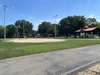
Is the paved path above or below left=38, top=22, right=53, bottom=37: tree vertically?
below

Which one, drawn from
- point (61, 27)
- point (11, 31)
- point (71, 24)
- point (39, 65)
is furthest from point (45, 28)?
point (39, 65)

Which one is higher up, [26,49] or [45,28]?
[45,28]

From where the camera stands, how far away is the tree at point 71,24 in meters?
128

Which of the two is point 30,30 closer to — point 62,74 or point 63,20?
point 63,20

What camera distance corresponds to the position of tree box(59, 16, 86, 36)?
128 m

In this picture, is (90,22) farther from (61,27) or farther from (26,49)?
(26,49)

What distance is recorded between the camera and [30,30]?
168 metres

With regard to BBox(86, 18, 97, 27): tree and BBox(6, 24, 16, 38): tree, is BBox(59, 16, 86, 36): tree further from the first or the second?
BBox(6, 24, 16, 38): tree

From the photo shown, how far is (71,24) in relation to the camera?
136250 millimetres

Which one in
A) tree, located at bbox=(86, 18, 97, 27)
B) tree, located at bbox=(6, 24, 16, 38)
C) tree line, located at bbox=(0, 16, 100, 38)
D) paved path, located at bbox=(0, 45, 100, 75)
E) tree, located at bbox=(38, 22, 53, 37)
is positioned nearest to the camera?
paved path, located at bbox=(0, 45, 100, 75)

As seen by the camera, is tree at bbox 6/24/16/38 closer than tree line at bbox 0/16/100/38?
Yes

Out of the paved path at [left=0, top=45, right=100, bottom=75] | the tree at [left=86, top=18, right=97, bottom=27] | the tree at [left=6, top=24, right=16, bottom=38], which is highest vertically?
the tree at [left=86, top=18, right=97, bottom=27]

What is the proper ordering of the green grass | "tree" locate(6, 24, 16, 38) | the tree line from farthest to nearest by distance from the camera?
the tree line
"tree" locate(6, 24, 16, 38)
the green grass

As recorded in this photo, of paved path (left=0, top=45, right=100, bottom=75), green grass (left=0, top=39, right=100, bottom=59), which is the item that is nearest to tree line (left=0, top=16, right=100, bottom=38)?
green grass (left=0, top=39, right=100, bottom=59)
